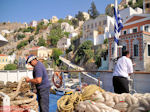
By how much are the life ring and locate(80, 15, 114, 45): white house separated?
20.2 meters

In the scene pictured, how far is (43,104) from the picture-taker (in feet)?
8.66

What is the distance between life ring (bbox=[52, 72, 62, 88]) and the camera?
9.30m

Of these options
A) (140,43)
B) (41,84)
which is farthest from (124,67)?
(140,43)

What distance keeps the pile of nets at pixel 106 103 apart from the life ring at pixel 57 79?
6.85 m

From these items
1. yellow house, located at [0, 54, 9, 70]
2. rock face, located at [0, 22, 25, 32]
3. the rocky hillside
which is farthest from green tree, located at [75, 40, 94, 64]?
rock face, located at [0, 22, 25, 32]

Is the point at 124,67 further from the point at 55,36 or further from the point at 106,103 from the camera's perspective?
the point at 55,36

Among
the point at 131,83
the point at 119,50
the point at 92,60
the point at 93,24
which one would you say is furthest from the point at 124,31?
the point at 131,83

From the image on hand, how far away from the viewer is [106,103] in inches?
86.0

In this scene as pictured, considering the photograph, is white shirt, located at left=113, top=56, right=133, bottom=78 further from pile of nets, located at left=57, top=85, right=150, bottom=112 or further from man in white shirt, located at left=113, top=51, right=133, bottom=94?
pile of nets, located at left=57, top=85, right=150, bottom=112

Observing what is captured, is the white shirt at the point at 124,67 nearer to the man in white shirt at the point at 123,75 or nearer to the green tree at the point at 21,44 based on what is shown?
the man in white shirt at the point at 123,75

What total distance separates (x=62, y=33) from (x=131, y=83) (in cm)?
5028

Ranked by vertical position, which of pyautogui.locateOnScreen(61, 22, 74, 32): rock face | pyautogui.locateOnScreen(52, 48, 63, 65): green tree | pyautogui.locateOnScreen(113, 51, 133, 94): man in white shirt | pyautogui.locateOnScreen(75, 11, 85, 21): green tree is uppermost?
pyautogui.locateOnScreen(75, 11, 85, 21): green tree

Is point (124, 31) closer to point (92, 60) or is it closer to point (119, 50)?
point (119, 50)

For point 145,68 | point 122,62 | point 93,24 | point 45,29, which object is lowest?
point 145,68
